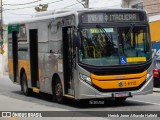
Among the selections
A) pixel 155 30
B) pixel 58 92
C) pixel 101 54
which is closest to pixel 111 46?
pixel 101 54

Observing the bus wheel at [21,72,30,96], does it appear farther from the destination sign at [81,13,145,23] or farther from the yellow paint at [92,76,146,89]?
the destination sign at [81,13,145,23]

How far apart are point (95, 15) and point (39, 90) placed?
482 centimetres

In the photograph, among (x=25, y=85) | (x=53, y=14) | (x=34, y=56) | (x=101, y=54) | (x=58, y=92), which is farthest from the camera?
(x=25, y=85)

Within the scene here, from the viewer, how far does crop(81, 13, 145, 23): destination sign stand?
14742mm

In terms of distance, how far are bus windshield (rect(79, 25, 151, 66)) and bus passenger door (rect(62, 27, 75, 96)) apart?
2.03ft

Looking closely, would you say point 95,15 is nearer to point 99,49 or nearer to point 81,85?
point 99,49

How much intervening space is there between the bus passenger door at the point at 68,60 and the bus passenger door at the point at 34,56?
3.30 m

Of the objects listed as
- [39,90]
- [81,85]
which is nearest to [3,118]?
[81,85]

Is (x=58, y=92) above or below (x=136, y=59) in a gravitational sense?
below

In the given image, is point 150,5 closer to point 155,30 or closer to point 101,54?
point 155,30

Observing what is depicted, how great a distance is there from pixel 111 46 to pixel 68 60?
60.9 inches

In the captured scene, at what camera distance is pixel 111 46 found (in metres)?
14.8

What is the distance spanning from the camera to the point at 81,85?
14453 mm

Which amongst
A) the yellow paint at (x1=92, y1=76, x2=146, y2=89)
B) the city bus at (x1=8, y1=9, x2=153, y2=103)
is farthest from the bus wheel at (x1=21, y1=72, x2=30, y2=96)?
the yellow paint at (x1=92, y1=76, x2=146, y2=89)
